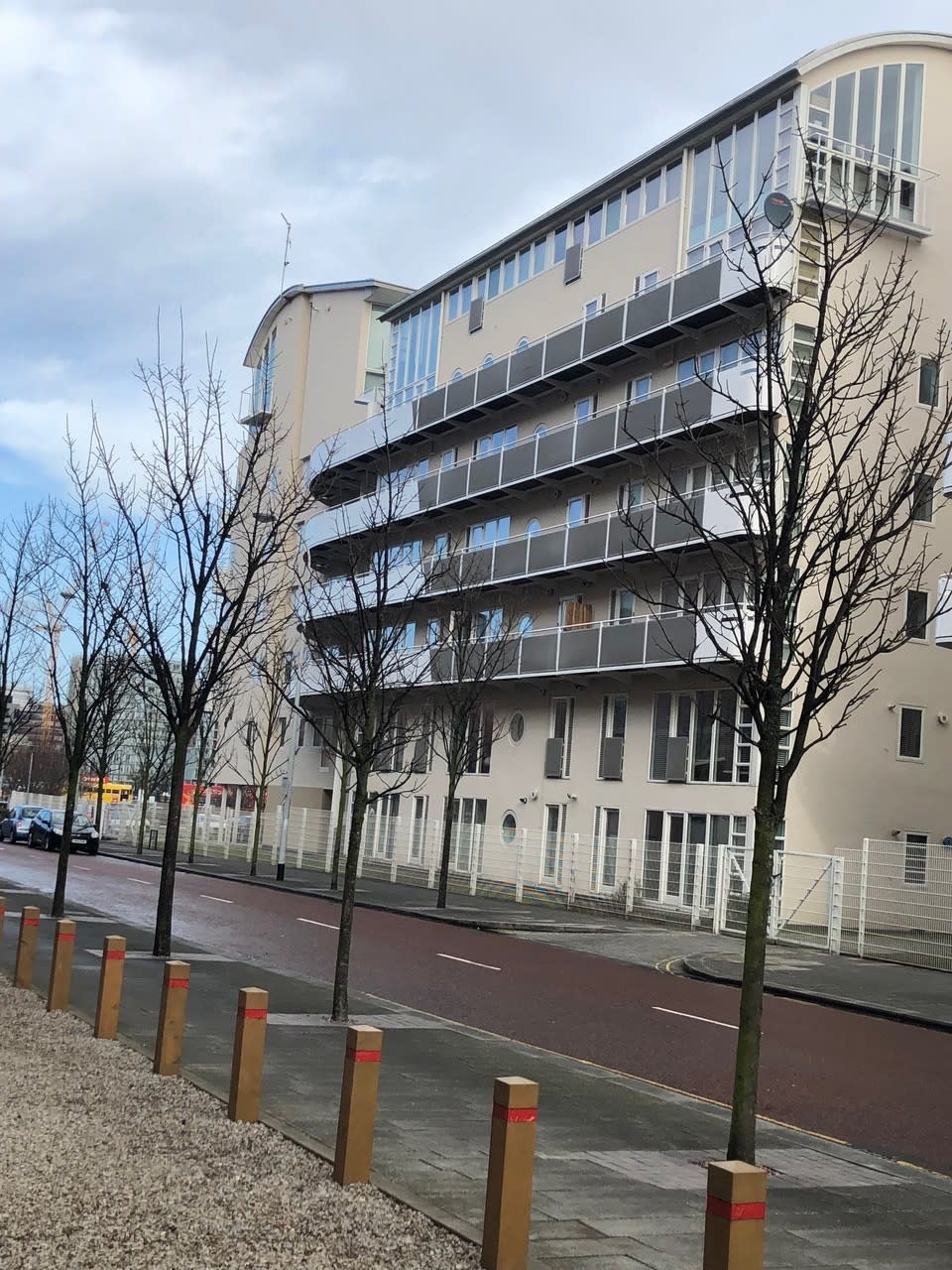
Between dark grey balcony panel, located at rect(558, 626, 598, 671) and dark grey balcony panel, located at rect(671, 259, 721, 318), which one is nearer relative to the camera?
dark grey balcony panel, located at rect(671, 259, 721, 318)

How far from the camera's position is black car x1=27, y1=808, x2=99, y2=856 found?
4653 cm

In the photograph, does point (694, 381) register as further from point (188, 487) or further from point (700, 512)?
point (188, 487)

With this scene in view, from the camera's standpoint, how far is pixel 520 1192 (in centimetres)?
536

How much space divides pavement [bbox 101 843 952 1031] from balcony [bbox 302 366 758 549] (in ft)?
27.3

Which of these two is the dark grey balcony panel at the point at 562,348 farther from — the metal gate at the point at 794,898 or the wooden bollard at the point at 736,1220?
the wooden bollard at the point at 736,1220

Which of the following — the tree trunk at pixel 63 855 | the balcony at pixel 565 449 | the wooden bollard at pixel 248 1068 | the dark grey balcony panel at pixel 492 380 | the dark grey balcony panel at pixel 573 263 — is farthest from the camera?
the dark grey balcony panel at pixel 492 380

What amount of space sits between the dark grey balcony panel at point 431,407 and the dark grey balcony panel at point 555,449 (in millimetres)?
6329

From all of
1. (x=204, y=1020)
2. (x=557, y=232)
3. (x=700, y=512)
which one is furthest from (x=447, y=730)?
(x=204, y=1020)

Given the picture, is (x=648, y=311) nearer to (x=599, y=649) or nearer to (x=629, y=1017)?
(x=599, y=649)

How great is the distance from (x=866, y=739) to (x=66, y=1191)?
93.6ft

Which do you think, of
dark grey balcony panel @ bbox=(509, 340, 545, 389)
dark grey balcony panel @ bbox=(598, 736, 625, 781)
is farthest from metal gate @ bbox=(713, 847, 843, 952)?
dark grey balcony panel @ bbox=(509, 340, 545, 389)

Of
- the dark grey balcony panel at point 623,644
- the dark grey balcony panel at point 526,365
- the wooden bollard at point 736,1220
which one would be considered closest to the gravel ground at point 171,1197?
the wooden bollard at point 736,1220

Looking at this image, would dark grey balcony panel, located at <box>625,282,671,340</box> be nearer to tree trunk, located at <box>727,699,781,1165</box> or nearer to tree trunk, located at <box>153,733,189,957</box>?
tree trunk, located at <box>153,733,189,957</box>

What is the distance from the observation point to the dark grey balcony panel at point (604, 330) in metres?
36.3
